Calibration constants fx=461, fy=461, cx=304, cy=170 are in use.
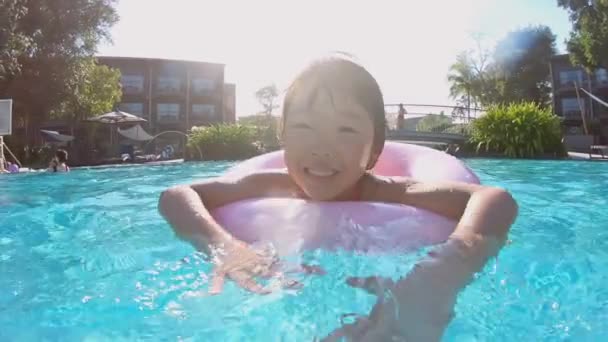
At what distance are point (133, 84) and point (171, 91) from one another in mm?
2767

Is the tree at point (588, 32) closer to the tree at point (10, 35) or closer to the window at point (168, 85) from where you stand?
the tree at point (10, 35)

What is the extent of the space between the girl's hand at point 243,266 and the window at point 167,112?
35.7 m

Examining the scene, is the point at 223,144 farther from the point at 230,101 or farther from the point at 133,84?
the point at 230,101

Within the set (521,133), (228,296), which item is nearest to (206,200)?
(228,296)

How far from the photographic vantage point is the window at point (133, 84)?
3403 centimetres

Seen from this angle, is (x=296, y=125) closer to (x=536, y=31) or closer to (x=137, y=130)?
(x=137, y=130)

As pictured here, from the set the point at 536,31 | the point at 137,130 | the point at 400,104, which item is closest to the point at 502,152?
the point at 400,104

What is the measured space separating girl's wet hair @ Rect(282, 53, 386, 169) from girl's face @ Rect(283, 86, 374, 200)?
0.05 feet

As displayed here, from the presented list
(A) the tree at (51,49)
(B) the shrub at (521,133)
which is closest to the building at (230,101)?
(A) the tree at (51,49)

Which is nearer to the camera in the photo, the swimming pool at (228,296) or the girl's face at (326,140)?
the swimming pool at (228,296)

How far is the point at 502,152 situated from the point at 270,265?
42.0 feet

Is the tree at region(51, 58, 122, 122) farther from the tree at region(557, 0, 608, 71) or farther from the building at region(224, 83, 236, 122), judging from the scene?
the tree at region(557, 0, 608, 71)

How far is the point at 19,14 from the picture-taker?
14.9 meters

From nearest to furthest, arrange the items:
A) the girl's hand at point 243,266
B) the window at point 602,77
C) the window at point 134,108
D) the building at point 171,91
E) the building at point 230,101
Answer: the girl's hand at point 243,266
the window at point 602,77
the building at point 171,91
the window at point 134,108
the building at point 230,101
